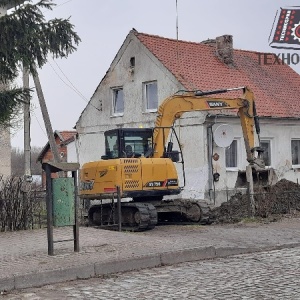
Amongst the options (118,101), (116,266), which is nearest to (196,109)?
(118,101)

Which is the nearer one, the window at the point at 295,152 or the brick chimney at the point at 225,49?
the window at the point at 295,152

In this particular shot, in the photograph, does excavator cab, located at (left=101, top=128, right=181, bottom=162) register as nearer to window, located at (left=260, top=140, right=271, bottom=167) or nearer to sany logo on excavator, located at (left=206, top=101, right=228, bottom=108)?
sany logo on excavator, located at (left=206, top=101, right=228, bottom=108)

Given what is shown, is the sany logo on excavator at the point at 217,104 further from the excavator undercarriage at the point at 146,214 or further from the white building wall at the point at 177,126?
the white building wall at the point at 177,126

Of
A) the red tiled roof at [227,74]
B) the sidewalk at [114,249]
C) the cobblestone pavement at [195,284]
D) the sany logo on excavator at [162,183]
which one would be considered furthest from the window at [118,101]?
the cobblestone pavement at [195,284]

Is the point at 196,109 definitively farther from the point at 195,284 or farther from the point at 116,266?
the point at 195,284

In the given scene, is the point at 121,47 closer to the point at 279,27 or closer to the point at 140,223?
the point at 279,27

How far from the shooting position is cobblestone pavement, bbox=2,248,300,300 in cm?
894

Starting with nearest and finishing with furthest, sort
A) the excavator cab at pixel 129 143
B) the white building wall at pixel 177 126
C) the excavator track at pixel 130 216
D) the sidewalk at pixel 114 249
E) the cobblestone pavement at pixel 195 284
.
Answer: the cobblestone pavement at pixel 195 284
the sidewalk at pixel 114 249
the excavator track at pixel 130 216
the excavator cab at pixel 129 143
the white building wall at pixel 177 126

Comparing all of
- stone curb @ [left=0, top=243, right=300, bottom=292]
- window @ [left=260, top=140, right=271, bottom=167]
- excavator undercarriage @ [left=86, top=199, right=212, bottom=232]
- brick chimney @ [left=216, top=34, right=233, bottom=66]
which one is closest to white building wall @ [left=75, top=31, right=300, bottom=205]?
window @ [left=260, top=140, right=271, bottom=167]

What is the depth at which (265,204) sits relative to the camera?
66.1ft

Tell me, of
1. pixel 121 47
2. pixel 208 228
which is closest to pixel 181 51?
pixel 121 47

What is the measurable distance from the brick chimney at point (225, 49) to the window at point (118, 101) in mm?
4712

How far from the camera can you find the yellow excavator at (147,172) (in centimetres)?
1797

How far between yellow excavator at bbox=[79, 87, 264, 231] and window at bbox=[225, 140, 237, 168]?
4586mm
